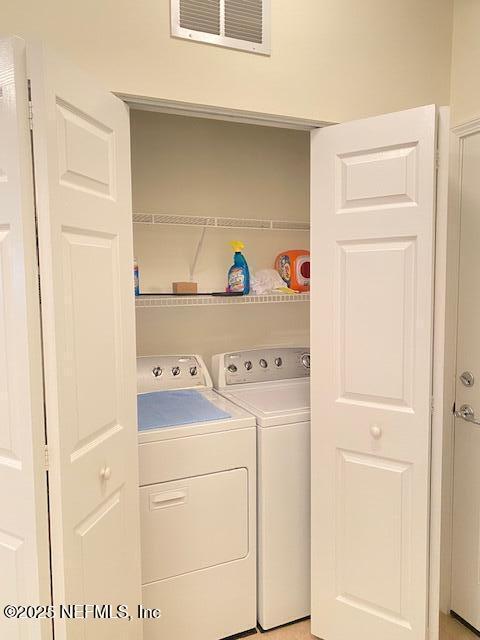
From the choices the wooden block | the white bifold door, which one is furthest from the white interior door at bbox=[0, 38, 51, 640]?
the wooden block

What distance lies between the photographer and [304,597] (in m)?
2.10

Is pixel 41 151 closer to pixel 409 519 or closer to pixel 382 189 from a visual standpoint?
pixel 382 189

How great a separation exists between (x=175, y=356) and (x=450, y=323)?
4.32 feet

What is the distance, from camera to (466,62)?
6.47 feet

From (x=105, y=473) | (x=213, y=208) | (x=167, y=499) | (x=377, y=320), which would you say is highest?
(x=213, y=208)

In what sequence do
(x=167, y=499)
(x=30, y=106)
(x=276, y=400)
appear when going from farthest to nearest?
(x=276, y=400), (x=167, y=499), (x=30, y=106)

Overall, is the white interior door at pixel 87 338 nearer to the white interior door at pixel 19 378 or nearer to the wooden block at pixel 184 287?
the white interior door at pixel 19 378

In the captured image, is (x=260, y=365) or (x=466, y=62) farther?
(x=260, y=365)

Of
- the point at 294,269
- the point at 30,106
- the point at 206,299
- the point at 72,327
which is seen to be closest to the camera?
the point at 30,106

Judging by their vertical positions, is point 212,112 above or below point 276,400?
above

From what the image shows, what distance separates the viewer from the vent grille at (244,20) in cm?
166

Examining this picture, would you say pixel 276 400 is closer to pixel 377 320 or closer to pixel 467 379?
pixel 377 320

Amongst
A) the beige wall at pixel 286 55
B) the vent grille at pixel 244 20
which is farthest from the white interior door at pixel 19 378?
the vent grille at pixel 244 20

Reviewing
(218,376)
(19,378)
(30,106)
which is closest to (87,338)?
(19,378)
